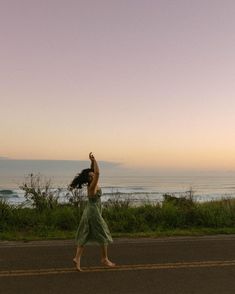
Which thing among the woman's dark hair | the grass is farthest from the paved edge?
the woman's dark hair

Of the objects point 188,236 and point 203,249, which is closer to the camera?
point 203,249

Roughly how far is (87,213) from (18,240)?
3.79m

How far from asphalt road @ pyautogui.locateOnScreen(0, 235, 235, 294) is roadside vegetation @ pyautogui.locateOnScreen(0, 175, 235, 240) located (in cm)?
159

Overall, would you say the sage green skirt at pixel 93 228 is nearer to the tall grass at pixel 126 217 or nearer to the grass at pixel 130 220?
the grass at pixel 130 220

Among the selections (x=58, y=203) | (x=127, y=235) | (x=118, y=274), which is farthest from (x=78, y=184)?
(x=58, y=203)

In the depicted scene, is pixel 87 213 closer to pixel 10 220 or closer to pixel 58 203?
pixel 10 220

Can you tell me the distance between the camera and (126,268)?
350 inches

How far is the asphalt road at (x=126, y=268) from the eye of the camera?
7.59m

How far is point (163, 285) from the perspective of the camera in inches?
304

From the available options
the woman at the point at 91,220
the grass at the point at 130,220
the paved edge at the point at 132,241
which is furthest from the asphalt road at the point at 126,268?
the grass at the point at 130,220

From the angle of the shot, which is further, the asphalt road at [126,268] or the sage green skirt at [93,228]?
the sage green skirt at [93,228]

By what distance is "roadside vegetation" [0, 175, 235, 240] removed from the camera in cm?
1350

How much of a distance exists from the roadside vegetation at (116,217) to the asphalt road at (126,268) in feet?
5.22

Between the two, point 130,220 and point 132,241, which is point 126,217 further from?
point 132,241
